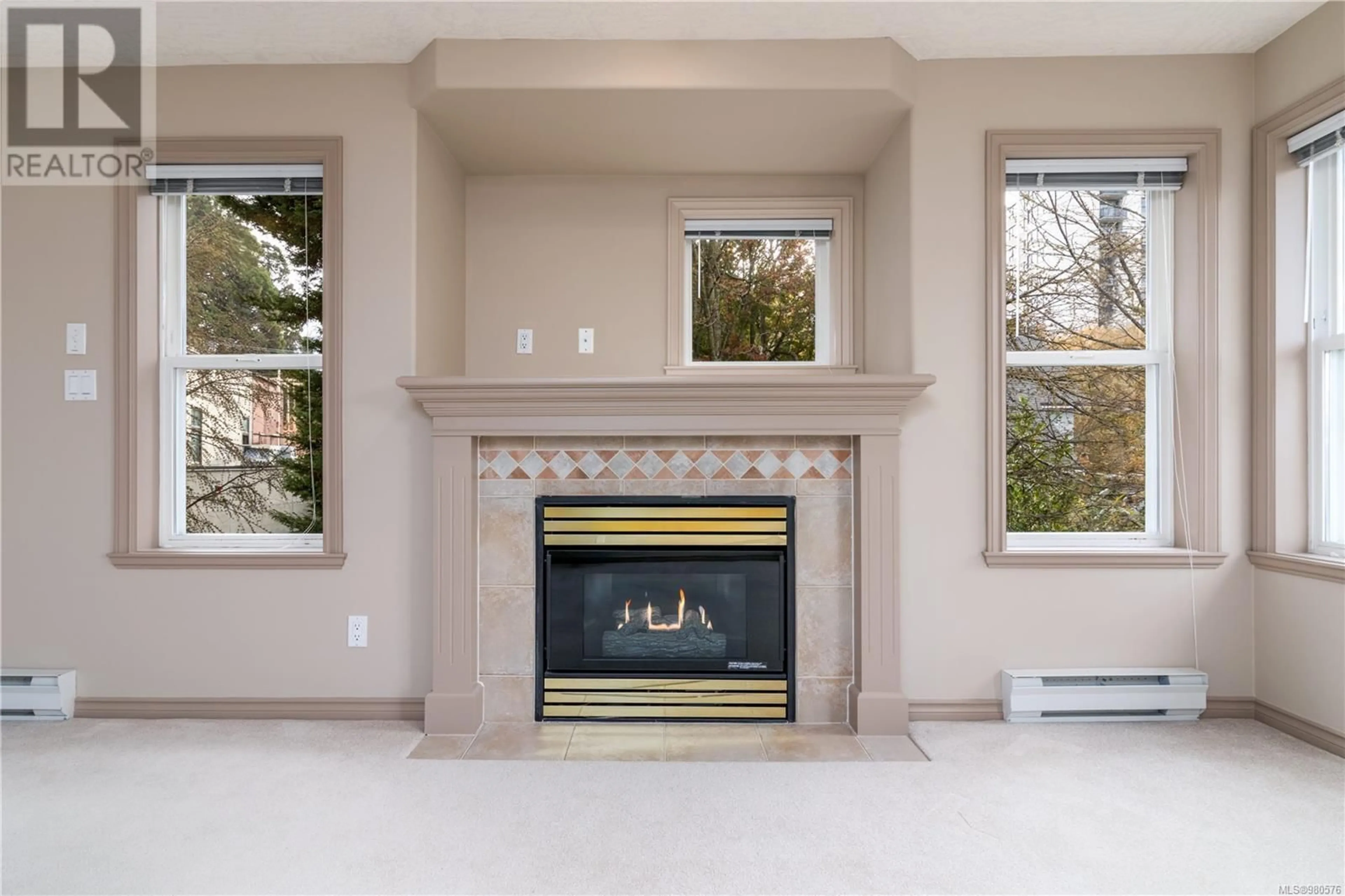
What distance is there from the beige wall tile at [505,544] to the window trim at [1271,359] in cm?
261

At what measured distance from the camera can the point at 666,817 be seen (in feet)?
6.61

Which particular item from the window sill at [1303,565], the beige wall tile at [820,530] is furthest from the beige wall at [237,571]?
the window sill at [1303,565]

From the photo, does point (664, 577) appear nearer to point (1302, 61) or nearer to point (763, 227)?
point (763, 227)

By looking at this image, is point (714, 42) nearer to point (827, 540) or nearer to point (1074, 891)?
point (827, 540)

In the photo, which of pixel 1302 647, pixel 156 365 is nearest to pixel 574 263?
pixel 156 365

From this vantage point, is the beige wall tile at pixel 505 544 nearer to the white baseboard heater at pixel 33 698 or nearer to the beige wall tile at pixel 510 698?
the beige wall tile at pixel 510 698

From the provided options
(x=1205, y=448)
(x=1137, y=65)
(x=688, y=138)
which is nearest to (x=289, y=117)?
(x=688, y=138)

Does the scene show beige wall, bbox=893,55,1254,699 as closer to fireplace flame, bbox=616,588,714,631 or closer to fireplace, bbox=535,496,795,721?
fireplace, bbox=535,496,795,721

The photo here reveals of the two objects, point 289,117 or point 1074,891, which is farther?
point 289,117

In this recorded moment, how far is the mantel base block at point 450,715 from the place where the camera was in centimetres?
264

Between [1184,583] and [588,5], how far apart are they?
286 cm

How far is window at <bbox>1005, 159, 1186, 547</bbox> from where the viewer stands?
9.41 ft

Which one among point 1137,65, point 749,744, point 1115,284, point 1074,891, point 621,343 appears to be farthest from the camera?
point 621,343

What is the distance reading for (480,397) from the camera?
263cm
